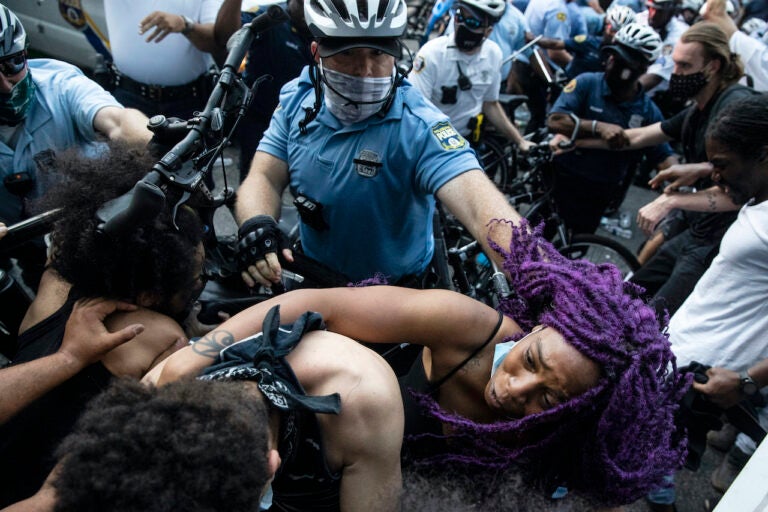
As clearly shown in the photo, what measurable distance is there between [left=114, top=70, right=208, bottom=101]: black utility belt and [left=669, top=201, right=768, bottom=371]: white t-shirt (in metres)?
3.52

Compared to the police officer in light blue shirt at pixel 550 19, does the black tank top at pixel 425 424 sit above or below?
below

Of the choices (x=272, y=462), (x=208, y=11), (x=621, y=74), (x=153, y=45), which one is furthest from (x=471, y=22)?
(x=272, y=462)

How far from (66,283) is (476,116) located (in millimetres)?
3569

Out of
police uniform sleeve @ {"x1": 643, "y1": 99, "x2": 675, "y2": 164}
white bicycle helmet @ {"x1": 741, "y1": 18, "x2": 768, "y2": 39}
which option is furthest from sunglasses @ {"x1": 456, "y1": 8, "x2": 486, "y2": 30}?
white bicycle helmet @ {"x1": 741, "y1": 18, "x2": 768, "y2": 39}

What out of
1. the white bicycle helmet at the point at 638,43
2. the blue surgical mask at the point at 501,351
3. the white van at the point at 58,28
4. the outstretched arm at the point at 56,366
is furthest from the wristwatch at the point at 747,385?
the white van at the point at 58,28

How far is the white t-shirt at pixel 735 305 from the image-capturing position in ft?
7.43

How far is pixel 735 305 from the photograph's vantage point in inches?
93.0

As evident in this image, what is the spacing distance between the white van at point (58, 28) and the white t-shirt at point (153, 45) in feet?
8.45

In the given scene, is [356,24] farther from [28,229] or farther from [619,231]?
[619,231]

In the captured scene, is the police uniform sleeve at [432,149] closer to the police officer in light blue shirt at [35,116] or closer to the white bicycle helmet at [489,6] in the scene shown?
the police officer in light blue shirt at [35,116]

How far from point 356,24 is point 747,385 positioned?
2234mm

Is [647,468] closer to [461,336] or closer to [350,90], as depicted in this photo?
[461,336]

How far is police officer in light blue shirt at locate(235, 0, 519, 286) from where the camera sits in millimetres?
2107

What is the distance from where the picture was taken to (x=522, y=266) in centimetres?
171
